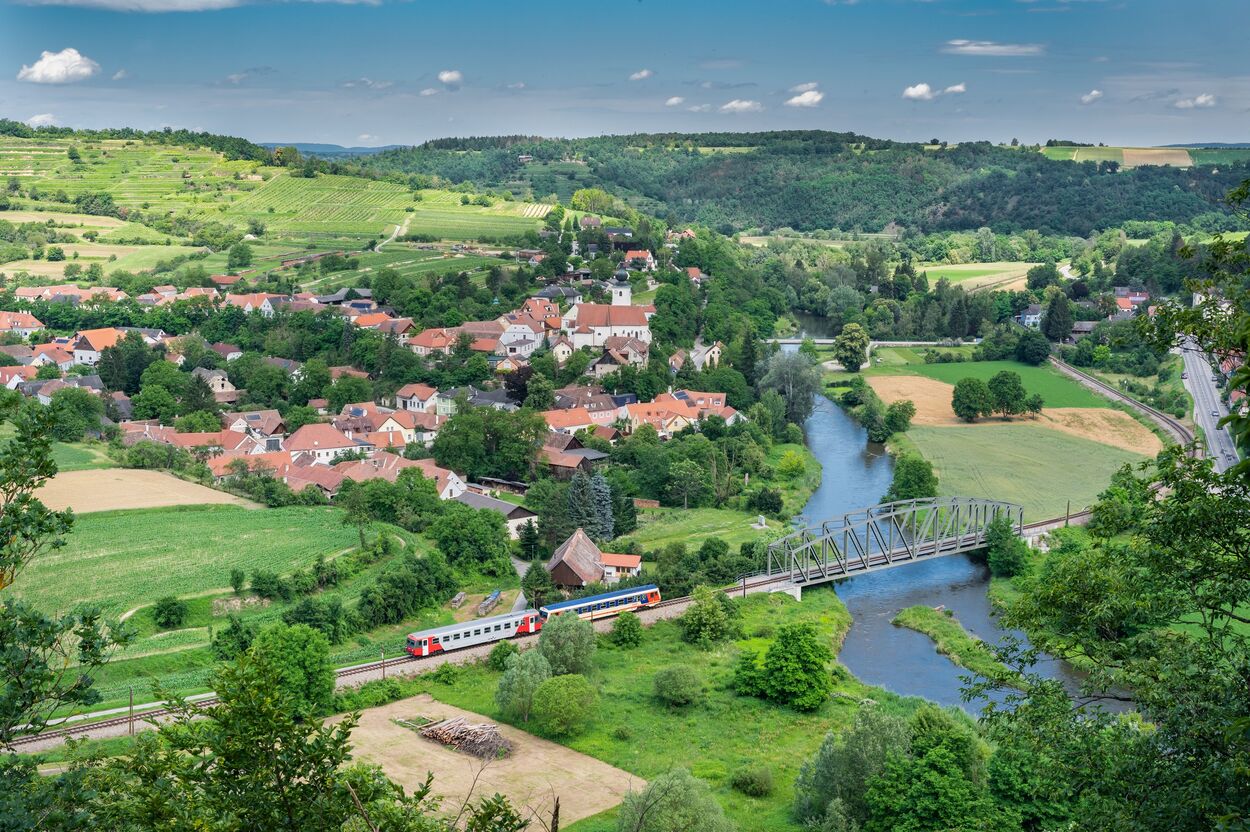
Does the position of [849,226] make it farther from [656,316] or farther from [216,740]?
[216,740]

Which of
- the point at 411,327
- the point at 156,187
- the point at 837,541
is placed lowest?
the point at 837,541

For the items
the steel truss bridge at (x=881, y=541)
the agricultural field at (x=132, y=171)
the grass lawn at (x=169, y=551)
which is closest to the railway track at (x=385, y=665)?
the steel truss bridge at (x=881, y=541)

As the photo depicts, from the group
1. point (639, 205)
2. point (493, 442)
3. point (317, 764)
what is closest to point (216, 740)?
point (317, 764)

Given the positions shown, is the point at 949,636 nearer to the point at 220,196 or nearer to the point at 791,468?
the point at 791,468

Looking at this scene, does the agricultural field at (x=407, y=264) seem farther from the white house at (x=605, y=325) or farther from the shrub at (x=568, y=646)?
the shrub at (x=568, y=646)

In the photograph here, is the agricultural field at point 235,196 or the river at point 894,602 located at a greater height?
the agricultural field at point 235,196

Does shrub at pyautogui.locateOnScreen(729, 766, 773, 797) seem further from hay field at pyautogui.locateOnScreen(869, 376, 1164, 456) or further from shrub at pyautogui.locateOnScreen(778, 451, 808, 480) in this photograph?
hay field at pyautogui.locateOnScreen(869, 376, 1164, 456)

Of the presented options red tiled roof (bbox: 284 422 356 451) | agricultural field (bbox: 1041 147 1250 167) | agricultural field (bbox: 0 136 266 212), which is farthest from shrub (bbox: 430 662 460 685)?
agricultural field (bbox: 1041 147 1250 167)
